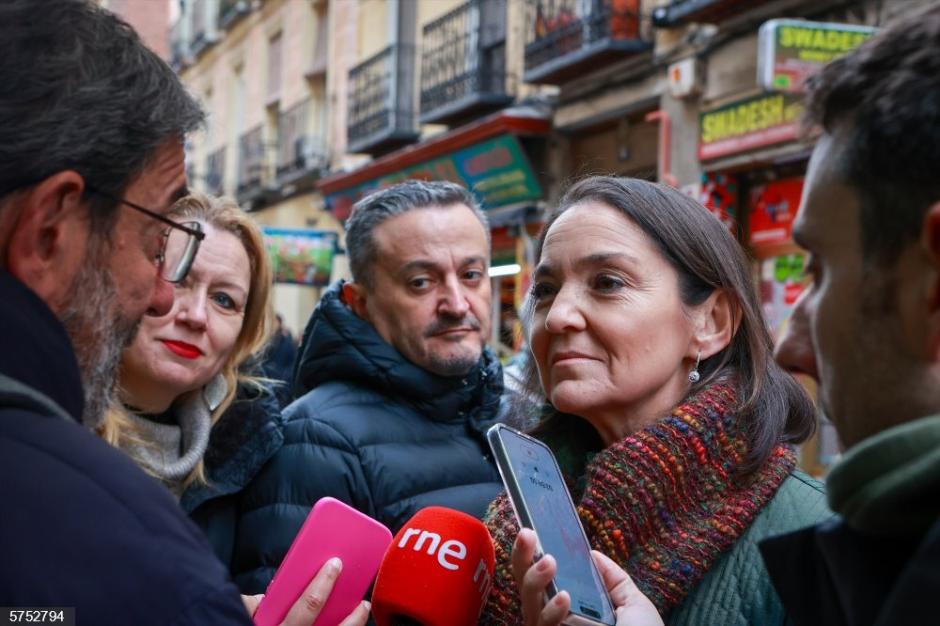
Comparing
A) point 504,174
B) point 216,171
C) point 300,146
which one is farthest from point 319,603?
point 216,171

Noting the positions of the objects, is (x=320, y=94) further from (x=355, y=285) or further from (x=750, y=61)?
(x=355, y=285)

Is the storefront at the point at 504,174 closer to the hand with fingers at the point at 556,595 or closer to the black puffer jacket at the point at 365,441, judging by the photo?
the black puffer jacket at the point at 365,441

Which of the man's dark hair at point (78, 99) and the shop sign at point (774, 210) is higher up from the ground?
the shop sign at point (774, 210)

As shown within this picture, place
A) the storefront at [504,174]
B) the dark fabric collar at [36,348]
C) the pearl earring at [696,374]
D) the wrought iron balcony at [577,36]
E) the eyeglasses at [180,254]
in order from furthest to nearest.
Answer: the storefront at [504,174] → the wrought iron balcony at [577,36] → the pearl earring at [696,374] → the eyeglasses at [180,254] → the dark fabric collar at [36,348]

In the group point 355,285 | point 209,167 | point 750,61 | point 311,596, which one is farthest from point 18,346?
point 209,167

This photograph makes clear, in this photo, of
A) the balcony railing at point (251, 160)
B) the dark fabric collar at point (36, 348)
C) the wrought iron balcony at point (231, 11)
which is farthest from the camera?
the balcony railing at point (251, 160)

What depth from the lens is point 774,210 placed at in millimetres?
9141

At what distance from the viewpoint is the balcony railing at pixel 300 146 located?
19.8 m

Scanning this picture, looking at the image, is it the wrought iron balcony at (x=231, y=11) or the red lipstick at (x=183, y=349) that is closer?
the red lipstick at (x=183, y=349)

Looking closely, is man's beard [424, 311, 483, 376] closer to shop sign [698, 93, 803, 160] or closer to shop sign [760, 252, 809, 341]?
shop sign [698, 93, 803, 160]

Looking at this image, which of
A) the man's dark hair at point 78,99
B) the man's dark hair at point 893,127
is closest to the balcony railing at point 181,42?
the man's dark hair at point 78,99

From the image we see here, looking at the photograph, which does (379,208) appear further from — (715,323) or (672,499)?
(672,499)

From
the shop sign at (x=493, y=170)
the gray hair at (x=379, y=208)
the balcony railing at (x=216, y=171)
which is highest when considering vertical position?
the balcony railing at (x=216, y=171)

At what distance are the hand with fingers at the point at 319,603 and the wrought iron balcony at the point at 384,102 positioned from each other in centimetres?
1421
